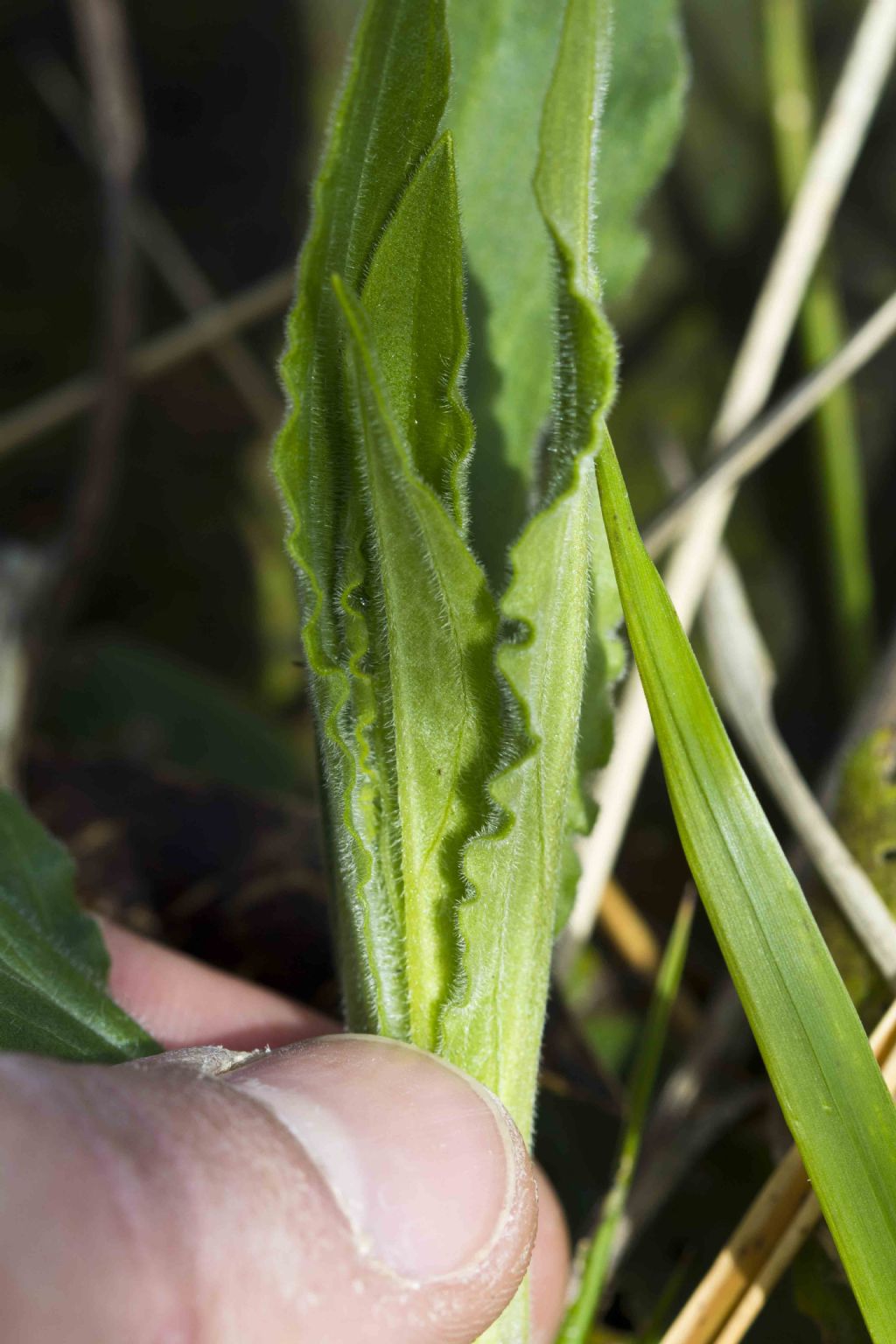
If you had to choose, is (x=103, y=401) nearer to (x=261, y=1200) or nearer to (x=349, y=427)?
(x=349, y=427)

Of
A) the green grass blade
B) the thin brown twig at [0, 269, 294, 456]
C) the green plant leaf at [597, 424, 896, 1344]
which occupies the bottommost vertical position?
the green grass blade

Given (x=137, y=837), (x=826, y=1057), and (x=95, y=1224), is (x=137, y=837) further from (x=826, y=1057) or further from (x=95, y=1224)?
(x=826, y=1057)

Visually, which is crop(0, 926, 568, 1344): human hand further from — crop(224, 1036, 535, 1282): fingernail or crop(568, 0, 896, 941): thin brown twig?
crop(568, 0, 896, 941): thin brown twig

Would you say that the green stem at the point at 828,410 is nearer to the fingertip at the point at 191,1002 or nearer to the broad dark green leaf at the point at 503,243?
the broad dark green leaf at the point at 503,243

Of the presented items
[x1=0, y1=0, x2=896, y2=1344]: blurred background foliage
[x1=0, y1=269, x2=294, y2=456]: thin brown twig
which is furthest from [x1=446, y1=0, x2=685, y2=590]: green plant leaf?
[x1=0, y1=269, x2=294, y2=456]: thin brown twig

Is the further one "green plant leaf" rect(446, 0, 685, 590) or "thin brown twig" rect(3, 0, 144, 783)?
"thin brown twig" rect(3, 0, 144, 783)

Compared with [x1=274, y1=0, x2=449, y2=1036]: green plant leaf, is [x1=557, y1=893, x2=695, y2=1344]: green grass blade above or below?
below

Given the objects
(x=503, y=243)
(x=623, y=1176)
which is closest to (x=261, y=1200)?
(x=623, y=1176)
